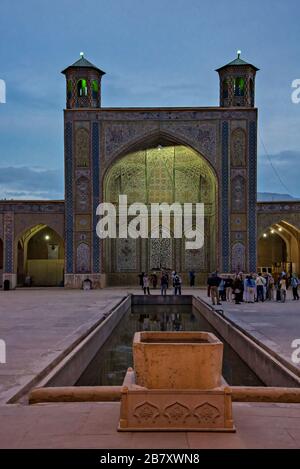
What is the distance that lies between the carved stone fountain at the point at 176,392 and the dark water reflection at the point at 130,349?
372 cm

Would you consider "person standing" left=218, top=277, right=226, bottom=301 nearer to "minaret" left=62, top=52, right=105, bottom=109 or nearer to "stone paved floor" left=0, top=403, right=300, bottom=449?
"minaret" left=62, top=52, right=105, bottom=109

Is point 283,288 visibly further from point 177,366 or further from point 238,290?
point 177,366

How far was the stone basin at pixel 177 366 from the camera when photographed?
11.0 ft

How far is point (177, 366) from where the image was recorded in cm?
336

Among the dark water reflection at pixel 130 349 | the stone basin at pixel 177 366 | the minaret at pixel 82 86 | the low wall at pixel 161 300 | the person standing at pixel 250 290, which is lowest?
the dark water reflection at pixel 130 349

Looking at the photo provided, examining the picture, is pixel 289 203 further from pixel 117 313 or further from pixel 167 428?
pixel 167 428

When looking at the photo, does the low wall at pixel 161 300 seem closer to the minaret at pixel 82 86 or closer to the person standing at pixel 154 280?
the person standing at pixel 154 280

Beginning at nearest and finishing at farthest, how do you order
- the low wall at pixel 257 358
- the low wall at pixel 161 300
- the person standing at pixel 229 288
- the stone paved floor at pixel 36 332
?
the stone paved floor at pixel 36 332 → the low wall at pixel 257 358 → the person standing at pixel 229 288 → the low wall at pixel 161 300

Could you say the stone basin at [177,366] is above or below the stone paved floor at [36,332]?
above

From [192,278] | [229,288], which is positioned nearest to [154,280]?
[192,278]

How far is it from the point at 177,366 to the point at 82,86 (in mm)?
19729

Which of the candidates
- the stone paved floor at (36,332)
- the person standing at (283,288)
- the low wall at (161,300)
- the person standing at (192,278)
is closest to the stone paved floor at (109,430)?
the stone paved floor at (36,332)

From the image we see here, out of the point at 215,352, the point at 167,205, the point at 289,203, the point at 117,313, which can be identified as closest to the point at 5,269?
the point at 167,205
